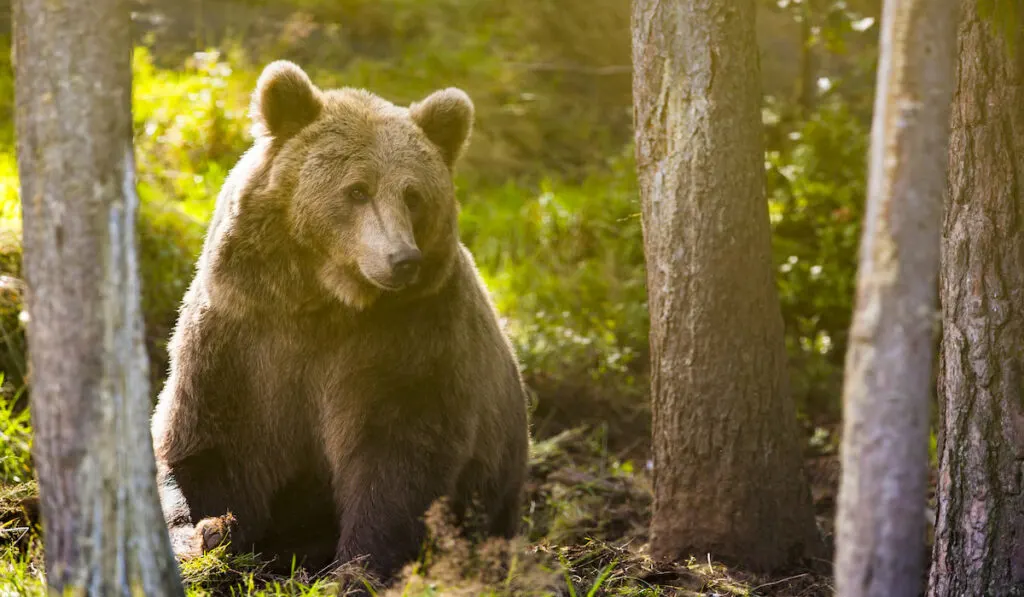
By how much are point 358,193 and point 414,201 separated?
0.22 metres

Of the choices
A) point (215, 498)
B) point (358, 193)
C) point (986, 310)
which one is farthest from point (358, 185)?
point (986, 310)

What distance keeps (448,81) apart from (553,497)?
515cm

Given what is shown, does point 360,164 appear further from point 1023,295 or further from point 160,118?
point 160,118

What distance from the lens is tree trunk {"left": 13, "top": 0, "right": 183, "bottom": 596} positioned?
8.72 ft

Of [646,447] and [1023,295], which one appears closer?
[1023,295]

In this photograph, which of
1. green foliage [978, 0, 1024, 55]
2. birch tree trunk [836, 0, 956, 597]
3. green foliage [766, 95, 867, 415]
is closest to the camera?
birch tree trunk [836, 0, 956, 597]

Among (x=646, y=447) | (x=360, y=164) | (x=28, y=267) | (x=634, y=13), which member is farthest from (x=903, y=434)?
(x=646, y=447)

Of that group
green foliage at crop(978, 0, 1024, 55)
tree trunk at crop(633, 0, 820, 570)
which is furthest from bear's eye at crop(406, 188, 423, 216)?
green foliage at crop(978, 0, 1024, 55)

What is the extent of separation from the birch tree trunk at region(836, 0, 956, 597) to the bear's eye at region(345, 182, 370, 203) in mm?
2148

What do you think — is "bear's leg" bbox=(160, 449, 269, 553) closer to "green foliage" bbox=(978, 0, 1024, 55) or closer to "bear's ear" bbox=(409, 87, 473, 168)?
"bear's ear" bbox=(409, 87, 473, 168)

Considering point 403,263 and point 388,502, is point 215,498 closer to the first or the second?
point 388,502

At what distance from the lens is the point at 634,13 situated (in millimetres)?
4809

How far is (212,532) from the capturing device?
4027 millimetres

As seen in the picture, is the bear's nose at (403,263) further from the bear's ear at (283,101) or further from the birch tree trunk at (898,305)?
the birch tree trunk at (898,305)
